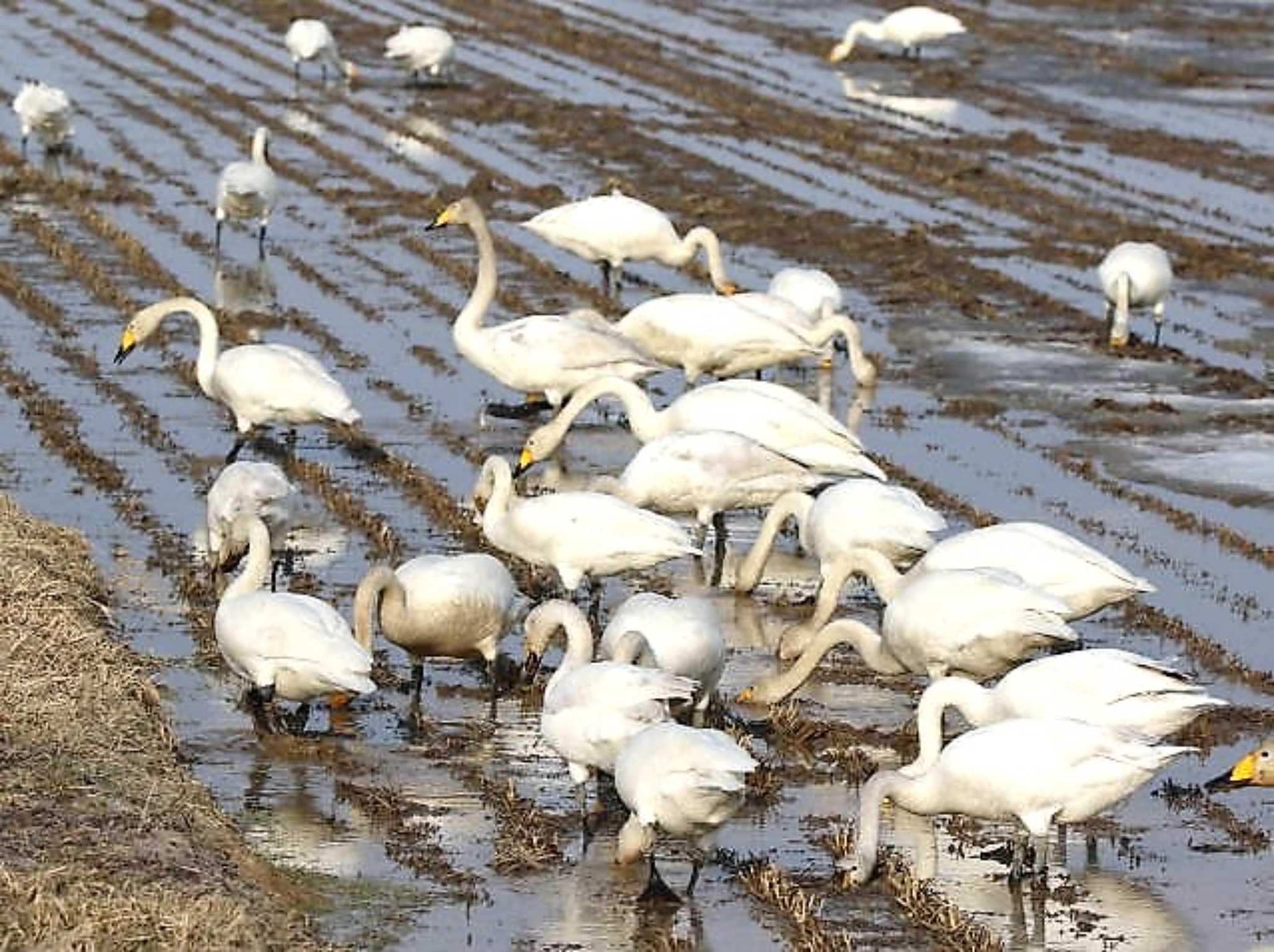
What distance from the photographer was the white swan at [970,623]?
12008 millimetres

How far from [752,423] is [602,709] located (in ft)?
17.0

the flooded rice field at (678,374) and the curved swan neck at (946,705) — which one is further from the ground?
the curved swan neck at (946,705)

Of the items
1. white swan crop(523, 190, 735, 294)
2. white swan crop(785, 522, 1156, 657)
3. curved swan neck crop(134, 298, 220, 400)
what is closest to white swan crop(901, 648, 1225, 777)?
white swan crop(785, 522, 1156, 657)

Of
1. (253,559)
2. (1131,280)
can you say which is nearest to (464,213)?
(1131,280)

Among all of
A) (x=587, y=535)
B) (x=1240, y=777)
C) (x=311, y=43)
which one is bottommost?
(x=311, y=43)

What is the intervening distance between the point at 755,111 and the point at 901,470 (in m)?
16.3

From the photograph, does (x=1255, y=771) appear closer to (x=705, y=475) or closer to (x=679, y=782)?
(x=679, y=782)

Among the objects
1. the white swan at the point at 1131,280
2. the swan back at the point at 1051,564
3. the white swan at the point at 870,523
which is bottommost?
the white swan at the point at 1131,280

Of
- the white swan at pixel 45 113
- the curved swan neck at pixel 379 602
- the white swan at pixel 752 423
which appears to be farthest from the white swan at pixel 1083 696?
the white swan at pixel 45 113

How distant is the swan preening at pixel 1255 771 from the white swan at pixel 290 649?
3.41 metres

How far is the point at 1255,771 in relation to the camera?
1067 cm

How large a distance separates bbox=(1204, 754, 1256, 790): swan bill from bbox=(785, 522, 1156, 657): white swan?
1.97m

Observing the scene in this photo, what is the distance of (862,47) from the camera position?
40219 millimetres

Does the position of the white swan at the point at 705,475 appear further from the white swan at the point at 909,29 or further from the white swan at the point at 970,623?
the white swan at the point at 909,29
